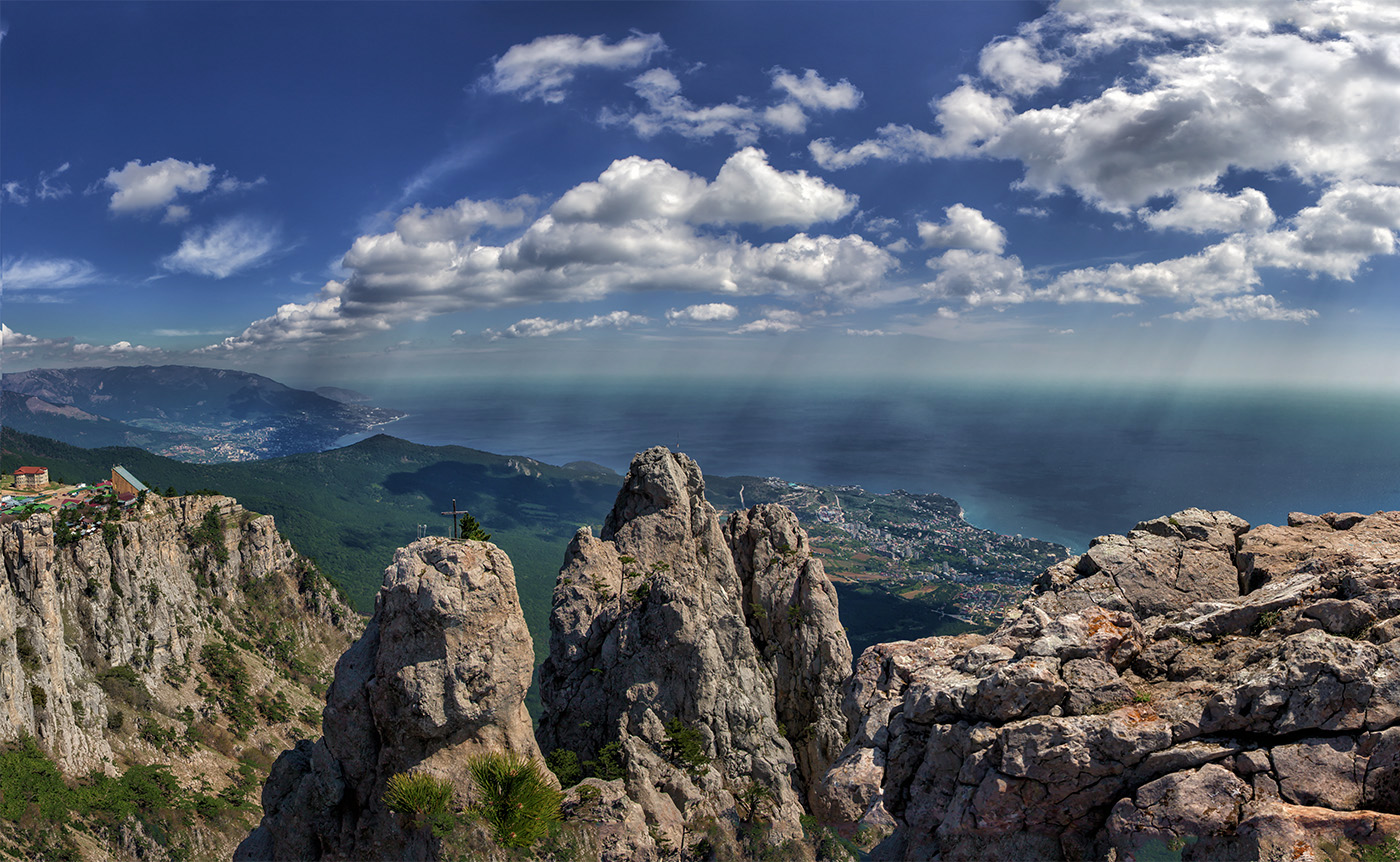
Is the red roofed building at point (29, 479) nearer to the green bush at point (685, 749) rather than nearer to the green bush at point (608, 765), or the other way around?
the green bush at point (608, 765)

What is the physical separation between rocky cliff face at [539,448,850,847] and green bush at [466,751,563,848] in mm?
5447

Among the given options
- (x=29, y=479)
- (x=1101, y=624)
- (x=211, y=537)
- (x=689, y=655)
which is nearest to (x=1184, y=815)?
(x=1101, y=624)

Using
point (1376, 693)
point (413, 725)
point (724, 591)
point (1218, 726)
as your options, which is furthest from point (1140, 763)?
point (724, 591)

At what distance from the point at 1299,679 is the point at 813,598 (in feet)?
81.5

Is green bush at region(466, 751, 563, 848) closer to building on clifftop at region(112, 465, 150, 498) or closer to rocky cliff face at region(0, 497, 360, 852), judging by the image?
rocky cliff face at region(0, 497, 360, 852)

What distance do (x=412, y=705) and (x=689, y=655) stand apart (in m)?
12.4

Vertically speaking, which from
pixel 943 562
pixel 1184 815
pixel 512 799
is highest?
pixel 1184 815

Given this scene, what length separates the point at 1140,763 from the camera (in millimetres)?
10062

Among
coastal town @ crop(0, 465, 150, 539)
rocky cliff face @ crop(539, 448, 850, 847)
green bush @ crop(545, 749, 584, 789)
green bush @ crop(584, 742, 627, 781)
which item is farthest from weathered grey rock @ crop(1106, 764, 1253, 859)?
coastal town @ crop(0, 465, 150, 539)

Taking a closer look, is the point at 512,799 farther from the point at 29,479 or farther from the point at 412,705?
the point at 29,479

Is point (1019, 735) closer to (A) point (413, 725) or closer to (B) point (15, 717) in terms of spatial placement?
(A) point (413, 725)

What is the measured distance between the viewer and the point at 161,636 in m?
69.6

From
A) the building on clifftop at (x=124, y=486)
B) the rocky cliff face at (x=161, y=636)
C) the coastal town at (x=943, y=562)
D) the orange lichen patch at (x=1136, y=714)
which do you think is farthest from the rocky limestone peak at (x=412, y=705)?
the coastal town at (x=943, y=562)

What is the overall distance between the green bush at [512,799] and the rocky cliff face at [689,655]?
17.9 feet
